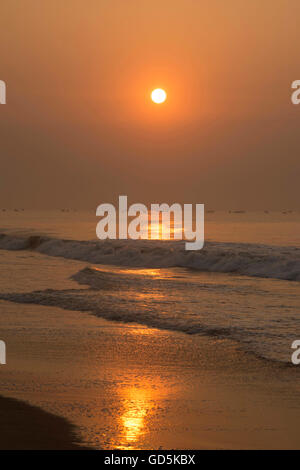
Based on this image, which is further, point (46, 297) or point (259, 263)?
point (259, 263)

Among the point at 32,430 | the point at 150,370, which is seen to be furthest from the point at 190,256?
the point at 32,430

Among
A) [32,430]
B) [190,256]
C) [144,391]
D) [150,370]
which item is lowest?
[32,430]

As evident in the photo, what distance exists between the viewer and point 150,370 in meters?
9.61

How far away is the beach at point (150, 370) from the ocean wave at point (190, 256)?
9766mm

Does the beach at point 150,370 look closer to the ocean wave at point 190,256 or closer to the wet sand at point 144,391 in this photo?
the wet sand at point 144,391

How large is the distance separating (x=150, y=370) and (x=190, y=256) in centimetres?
2552

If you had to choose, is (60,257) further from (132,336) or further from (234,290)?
(132,336)

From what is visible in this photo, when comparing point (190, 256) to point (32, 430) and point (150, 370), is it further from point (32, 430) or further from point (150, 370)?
point (32, 430)

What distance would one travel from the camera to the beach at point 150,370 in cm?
677

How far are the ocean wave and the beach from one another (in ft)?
32.0

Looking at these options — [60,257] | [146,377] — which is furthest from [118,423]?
[60,257]

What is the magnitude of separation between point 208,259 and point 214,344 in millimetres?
21794

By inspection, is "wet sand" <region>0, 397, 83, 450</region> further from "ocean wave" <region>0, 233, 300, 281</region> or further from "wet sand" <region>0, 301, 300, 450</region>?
"ocean wave" <region>0, 233, 300, 281</region>

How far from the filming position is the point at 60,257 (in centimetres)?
4128
